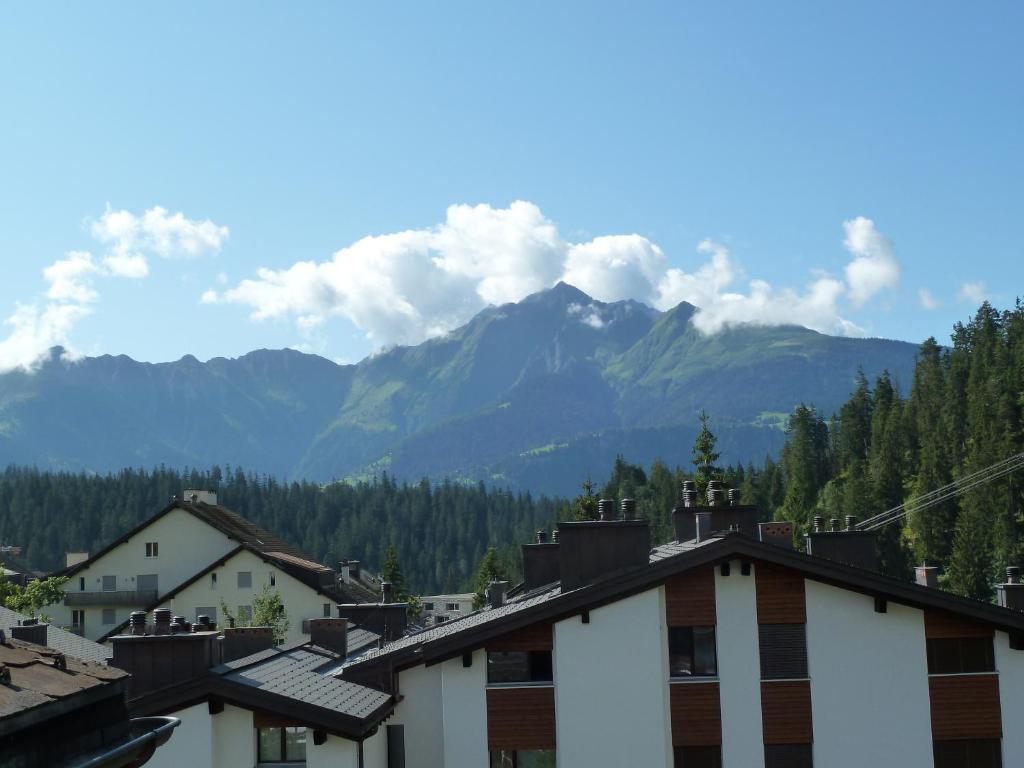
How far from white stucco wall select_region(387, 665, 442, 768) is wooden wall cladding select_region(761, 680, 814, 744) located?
7.16 metres

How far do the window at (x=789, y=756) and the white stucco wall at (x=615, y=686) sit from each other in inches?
82.6

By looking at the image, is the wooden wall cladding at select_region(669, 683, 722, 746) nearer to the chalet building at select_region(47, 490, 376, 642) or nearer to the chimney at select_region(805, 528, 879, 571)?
the chimney at select_region(805, 528, 879, 571)

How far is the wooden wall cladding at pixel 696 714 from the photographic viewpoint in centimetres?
2378

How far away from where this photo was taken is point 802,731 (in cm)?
2380

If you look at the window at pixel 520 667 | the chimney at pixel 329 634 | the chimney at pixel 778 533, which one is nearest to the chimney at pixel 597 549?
the window at pixel 520 667

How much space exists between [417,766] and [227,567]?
4199cm

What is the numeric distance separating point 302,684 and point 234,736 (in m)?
2.14

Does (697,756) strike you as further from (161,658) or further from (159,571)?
(159,571)

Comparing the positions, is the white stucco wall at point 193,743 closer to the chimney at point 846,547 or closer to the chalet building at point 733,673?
the chalet building at point 733,673

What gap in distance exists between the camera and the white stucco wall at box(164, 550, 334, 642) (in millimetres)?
65000

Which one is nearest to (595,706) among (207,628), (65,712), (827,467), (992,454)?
(207,628)

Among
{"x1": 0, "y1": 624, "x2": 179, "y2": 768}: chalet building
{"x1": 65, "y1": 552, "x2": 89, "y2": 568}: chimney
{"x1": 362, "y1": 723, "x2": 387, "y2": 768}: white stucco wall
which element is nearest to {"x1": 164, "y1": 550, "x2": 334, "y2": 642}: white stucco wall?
{"x1": 65, "y1": 552, "x2": 89, "y2": 568}: chimney

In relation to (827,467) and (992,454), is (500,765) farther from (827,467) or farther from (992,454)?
Result: (827,467)

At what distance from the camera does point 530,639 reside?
2445 centimetres
